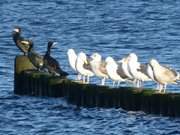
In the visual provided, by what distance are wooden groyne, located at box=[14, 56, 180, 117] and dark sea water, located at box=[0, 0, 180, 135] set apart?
231mm

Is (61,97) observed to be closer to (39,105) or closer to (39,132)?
(39,105)

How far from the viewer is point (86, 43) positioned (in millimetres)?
60500

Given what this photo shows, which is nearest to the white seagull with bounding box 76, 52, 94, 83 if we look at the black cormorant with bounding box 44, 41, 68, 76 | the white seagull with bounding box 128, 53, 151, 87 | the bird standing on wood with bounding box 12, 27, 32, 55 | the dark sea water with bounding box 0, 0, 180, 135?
the black cormorant with bounding box 44, 41, 68, 76

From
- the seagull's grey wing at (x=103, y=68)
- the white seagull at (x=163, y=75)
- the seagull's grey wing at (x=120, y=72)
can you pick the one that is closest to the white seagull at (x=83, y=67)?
the seagull's grey wing at (x=103, y=68)

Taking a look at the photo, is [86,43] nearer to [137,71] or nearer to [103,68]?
[103,68]

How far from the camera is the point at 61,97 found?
39.3 metres

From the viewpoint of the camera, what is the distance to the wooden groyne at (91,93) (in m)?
34.9

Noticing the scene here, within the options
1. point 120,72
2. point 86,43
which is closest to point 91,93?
point 120,72

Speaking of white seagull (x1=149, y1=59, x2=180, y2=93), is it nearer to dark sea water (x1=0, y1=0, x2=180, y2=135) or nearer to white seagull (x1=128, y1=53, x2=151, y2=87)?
white seagull (x1=128, y1=53, x2=151, y2=87)

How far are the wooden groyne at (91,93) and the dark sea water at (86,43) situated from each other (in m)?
0.23

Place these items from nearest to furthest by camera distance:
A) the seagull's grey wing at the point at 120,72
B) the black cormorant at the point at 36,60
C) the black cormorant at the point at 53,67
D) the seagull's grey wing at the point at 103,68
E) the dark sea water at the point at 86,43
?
the dark sea water at the point at 86,43
the seagull's grey wing at the point at 120,72
the seagull's grey wing at the point at 103,68
the black cormorant at the point at 53,67
the black cormorant at the point at 36,60

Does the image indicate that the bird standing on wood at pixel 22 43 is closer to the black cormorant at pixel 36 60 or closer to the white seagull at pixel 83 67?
the black cormorant at pixel 36 60

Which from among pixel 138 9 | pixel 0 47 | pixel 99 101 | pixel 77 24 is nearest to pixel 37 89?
pixel 99 101

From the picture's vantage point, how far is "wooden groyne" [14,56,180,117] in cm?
3491
